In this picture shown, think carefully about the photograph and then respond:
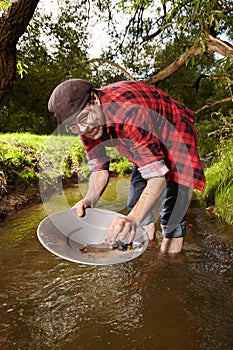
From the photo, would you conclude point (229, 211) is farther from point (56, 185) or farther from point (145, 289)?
point (56, 185)

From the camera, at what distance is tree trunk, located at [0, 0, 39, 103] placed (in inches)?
147

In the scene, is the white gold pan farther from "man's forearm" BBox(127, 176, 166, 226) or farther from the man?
"man's forearm" BBox(127, 176, 166, 226)

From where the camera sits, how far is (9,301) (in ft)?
5.54

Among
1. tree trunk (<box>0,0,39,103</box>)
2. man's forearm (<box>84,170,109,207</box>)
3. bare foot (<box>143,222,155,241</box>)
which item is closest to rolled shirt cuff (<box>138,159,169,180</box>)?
man's forearm (<box>84,170,109,207</box>)

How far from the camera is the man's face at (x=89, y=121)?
1.36m

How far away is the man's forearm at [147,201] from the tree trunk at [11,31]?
3.13 m

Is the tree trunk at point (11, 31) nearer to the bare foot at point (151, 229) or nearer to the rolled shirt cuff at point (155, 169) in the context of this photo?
the bare foot at point (151, 229)

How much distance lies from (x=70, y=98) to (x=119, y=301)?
3.36 ft

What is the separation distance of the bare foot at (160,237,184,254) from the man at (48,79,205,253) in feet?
0.89

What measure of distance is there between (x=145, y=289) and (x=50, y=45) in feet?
37.3

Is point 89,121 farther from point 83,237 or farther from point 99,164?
point 83,237

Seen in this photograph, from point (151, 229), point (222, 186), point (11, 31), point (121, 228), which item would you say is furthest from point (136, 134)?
point (11, 31)

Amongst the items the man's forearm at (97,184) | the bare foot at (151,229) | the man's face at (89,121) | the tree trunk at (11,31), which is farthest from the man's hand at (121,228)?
the tree trunk at (11,31)

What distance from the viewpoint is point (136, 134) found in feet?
4.42
